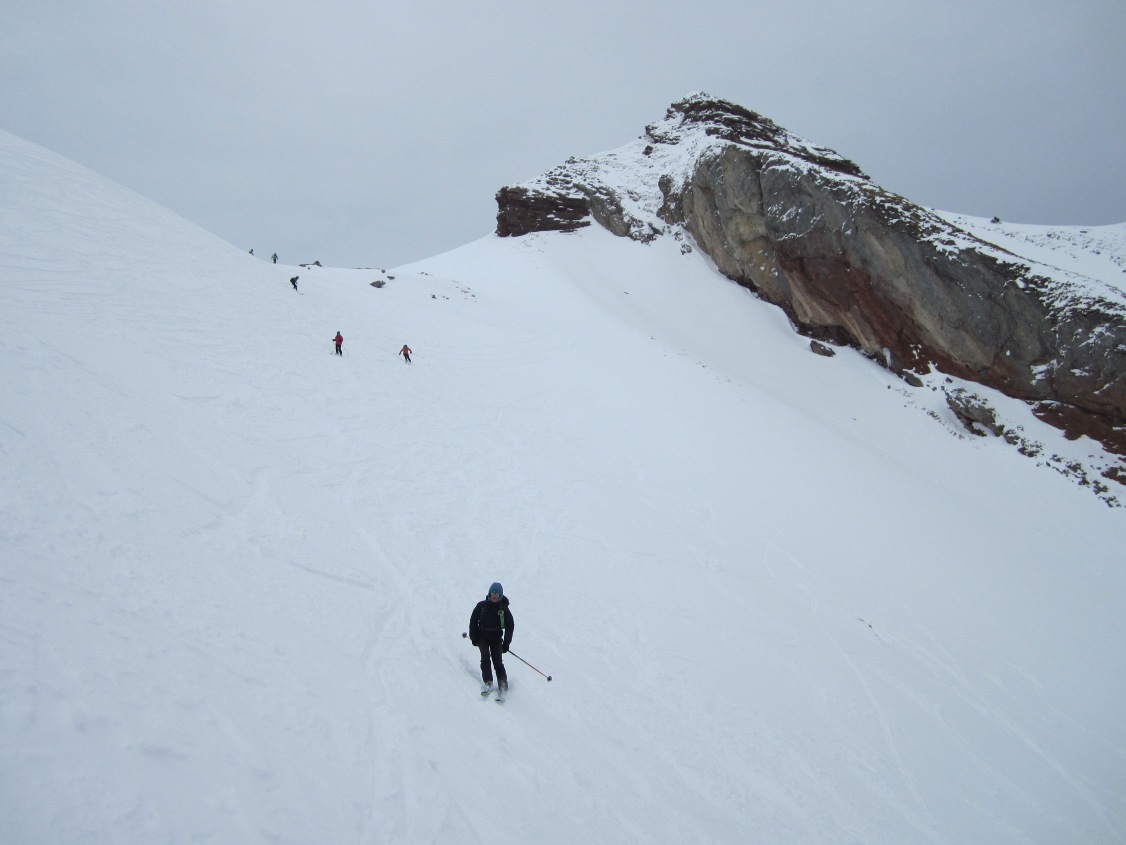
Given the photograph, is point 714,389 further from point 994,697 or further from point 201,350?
point 201,350

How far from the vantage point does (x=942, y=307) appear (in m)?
28.0

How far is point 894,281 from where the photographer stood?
29.7 m

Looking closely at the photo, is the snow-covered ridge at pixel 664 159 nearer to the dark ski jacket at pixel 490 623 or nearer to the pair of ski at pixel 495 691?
the dark ski jacket at pixel 490 623

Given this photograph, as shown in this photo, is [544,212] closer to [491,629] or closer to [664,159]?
[664,159]

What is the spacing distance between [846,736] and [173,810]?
9172 mm

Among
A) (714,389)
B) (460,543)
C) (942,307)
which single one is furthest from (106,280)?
(942,307)

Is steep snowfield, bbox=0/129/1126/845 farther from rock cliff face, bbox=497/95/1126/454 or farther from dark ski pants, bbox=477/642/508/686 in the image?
rock cliff face, bbox=497/95/1126/454

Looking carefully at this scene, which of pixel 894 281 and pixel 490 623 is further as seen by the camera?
pixel 894 281

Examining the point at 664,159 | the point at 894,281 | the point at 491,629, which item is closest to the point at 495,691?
the point at 491,629

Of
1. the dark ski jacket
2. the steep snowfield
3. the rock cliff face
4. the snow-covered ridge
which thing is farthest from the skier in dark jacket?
the snow-covered ridge

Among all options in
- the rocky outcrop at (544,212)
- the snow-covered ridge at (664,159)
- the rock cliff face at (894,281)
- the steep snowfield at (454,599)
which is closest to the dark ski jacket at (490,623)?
the steep snowfield at (454,599)

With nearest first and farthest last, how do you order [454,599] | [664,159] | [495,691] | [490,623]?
[490,623] < [495,691] < [454,599] < [664,159]

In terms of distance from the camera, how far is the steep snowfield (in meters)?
4.51

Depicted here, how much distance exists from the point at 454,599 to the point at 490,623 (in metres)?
2.05
